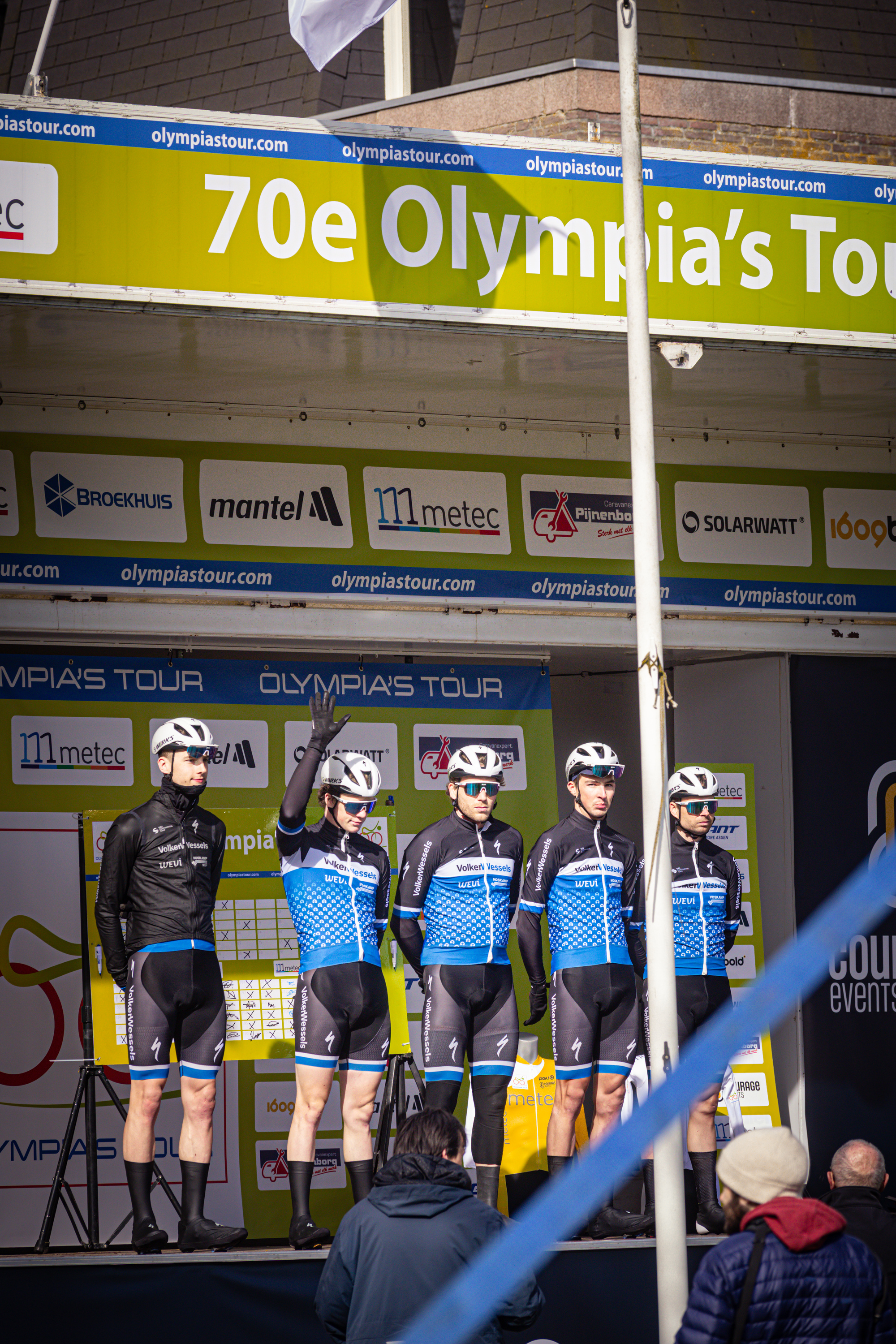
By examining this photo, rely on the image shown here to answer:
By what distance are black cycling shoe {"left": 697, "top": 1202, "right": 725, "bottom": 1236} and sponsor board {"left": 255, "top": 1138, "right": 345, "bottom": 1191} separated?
A: 1.70 m

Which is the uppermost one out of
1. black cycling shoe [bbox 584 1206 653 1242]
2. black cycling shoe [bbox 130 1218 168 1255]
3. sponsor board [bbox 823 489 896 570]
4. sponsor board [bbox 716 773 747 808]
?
sponsor board [bbox 823 489 896 570]

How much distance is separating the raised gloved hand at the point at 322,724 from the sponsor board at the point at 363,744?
3.71 feet

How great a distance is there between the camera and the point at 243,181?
589 centimetres

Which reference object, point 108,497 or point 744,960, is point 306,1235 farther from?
point 108,497

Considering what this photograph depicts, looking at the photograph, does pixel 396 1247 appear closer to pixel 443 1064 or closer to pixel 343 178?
pixel 443 1064

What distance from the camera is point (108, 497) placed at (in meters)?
7.21

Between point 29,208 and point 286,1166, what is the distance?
4.50 m

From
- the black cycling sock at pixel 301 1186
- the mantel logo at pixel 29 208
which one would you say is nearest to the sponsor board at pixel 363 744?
the black cycling sock at pixel 301 1186

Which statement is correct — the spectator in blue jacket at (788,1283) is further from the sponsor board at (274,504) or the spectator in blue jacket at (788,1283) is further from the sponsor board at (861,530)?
the sponsor board at (861,530)

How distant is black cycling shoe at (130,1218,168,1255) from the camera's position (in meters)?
5.90

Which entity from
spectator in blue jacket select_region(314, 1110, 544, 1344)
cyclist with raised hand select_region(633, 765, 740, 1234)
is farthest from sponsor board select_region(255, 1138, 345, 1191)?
spectator in blue jacket select_region(314, 1110, 544, 1344)

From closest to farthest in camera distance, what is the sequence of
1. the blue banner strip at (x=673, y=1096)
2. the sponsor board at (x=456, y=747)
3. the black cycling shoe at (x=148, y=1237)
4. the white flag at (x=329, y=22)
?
the blue banner strip at (x=673, y=1096) → the white flag at (x=329, y=22) → the black cycling shoe at (x=148, y=1237) → the sponsor board at (x=456, y=747)

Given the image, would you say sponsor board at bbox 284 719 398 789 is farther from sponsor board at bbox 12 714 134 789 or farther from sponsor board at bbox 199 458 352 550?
sponsor board at bbox 199 458 352 550

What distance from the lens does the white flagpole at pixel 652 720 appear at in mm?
4309
